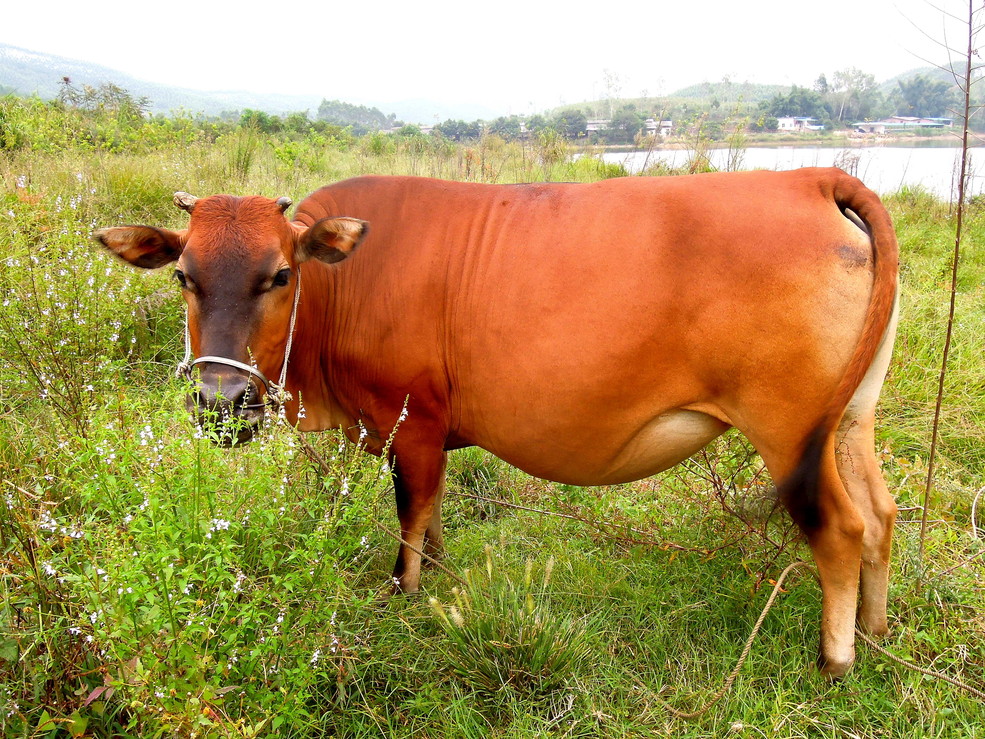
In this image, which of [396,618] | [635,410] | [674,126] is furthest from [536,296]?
[674,126]

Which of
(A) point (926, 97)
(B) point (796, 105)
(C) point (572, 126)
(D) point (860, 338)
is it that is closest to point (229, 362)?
(D) point (860, 338)

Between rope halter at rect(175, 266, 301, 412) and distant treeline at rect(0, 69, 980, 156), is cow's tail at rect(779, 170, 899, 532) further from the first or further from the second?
distant treeline at rect(0, 69, 980, 156)

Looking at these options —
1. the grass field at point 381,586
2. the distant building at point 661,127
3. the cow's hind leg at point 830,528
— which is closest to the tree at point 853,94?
the distant building at point 661,127

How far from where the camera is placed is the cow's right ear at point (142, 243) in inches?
126

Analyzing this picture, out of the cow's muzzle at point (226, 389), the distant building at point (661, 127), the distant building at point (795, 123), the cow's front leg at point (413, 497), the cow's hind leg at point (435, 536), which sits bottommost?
the cow's hind leg at point (435, 536)

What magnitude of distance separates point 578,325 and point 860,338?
1.09 metres

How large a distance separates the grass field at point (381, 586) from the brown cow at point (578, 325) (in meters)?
0.28

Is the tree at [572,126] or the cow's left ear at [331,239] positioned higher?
the tree at [572,126]

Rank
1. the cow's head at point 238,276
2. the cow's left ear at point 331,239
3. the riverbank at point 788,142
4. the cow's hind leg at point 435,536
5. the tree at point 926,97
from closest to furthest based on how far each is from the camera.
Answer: the cow's head at point 238,276
the cow's left ear at point 331,239
the cow's hind leg at point 435,536
the tree at point 926,97
the riverbank at point 788,142

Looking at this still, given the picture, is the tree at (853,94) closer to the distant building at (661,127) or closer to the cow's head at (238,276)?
the distant building at (661,127)

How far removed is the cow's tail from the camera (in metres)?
2.73

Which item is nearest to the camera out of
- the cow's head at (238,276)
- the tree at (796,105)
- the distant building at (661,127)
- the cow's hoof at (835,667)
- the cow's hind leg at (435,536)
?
the cow's head at (238,276)

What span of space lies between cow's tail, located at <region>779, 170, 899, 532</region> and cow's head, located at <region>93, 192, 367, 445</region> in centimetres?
206

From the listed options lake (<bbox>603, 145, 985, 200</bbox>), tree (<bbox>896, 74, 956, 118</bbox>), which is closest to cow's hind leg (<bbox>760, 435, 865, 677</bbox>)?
tree (<bbox>896, 74, 956, 118</bbox>)
